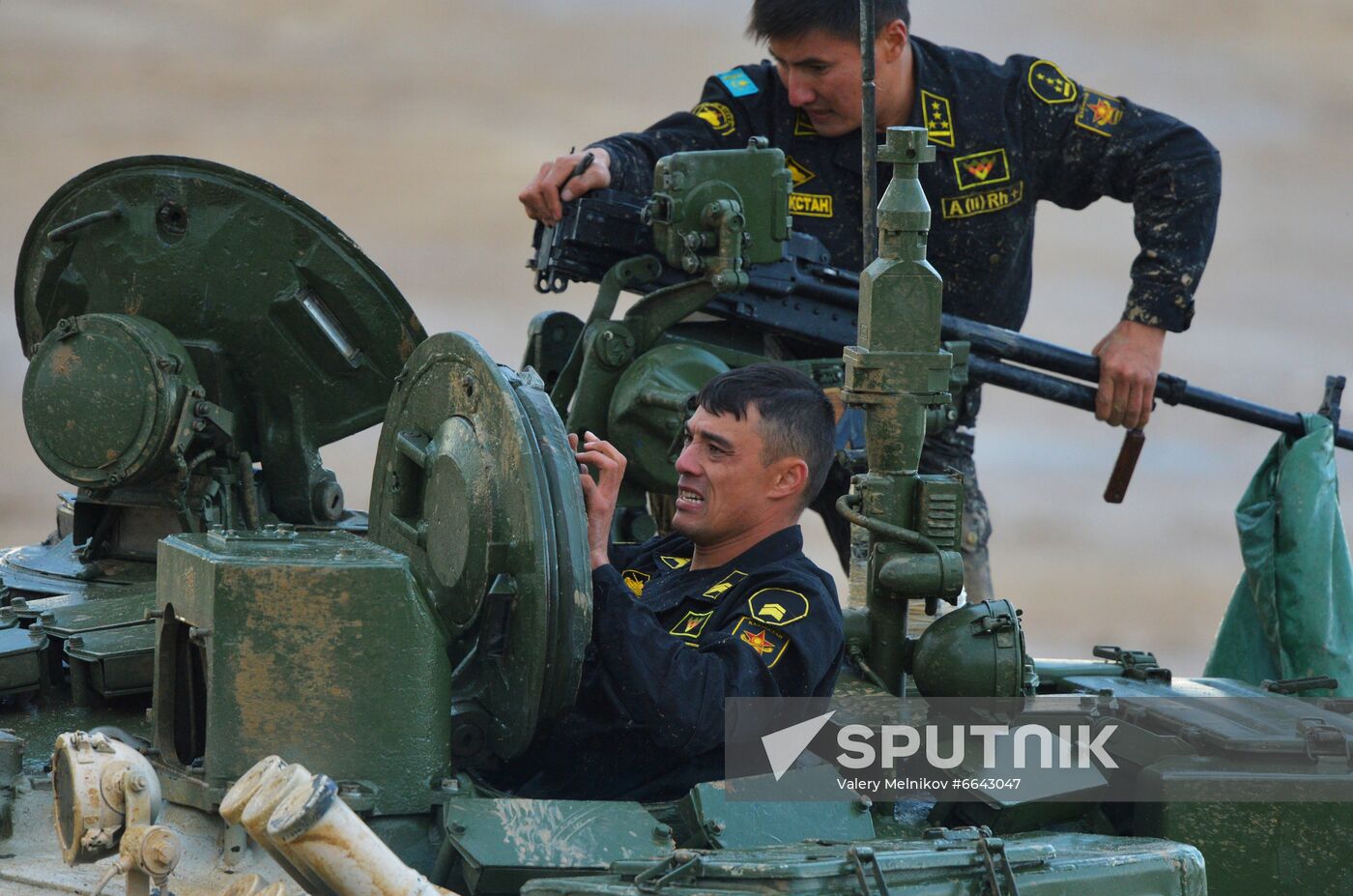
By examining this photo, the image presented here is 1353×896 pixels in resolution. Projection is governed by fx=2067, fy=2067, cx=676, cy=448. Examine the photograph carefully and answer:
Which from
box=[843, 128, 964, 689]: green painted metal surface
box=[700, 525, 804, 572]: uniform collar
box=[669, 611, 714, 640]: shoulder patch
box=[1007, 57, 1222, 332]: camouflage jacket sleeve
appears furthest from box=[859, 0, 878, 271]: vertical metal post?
box=[1007, 57, 1222, 332]: camouflage jacket sleeve

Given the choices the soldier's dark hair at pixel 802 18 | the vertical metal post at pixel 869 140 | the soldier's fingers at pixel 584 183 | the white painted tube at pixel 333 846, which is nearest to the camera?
the white painted tube at pixel 333 846

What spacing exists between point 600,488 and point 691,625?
0.42m

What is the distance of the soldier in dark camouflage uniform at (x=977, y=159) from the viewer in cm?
668

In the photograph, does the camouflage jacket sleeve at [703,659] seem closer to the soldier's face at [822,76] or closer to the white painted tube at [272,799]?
the white painted tube at [272,799]

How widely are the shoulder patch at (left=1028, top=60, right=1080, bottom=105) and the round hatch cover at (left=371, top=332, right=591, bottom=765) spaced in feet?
11.1

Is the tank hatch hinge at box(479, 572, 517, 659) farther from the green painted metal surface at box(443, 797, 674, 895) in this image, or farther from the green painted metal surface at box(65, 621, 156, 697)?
the green painted metal surface at box(65, 621, 156, 697)

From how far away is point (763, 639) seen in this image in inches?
155

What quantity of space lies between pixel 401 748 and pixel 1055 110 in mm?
4077

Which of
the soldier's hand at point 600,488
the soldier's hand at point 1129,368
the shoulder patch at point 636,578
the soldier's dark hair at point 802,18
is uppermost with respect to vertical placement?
the soldier's dark hair at point 802,18

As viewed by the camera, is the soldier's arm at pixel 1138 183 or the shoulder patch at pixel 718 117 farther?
the shoulder patch at pixel 718 117

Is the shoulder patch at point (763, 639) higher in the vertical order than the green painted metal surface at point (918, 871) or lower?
higher

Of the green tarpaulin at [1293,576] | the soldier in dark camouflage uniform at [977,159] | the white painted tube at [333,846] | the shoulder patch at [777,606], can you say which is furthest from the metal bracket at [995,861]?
the soldier in dark camouflage uniform at [977,159]

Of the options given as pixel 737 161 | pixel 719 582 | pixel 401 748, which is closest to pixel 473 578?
pixel 401 748

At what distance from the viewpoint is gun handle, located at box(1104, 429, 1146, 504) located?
6867mm
